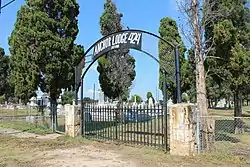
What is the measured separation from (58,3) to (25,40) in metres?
2.97

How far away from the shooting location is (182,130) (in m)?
10.1

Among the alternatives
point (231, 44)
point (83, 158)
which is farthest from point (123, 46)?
point (231, 44)

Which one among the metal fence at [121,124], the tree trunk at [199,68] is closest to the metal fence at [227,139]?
the tree trunk at [199,68]

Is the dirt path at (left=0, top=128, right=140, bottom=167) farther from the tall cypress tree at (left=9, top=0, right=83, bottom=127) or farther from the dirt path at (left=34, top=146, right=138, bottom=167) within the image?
the tall cypress tree at (left=9, top=0, right=83, bottom=127)

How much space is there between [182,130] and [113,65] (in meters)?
19.1

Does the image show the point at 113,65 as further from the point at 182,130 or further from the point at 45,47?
the point at 182,130

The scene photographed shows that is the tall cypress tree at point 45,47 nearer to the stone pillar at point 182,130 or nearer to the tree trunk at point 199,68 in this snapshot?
the tree trunk at point 199,68

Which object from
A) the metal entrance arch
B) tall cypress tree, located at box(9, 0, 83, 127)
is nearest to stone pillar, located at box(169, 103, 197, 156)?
the metal entrance arch

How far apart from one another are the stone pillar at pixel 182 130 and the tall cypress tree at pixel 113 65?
18184mm

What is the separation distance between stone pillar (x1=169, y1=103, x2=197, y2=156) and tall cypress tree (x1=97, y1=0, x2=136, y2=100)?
1818 centimetres

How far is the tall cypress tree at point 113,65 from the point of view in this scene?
28484 millimetres

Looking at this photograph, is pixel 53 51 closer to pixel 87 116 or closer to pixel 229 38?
pixel 87 116

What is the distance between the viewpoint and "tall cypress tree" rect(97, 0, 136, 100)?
93.5 ft

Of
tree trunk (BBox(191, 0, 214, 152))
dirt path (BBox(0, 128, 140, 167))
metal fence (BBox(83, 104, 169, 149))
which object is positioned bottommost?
dirt path (BBox(0, 128, 140, 167))
